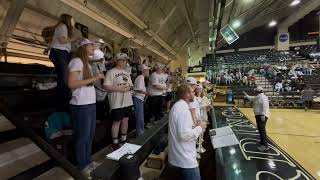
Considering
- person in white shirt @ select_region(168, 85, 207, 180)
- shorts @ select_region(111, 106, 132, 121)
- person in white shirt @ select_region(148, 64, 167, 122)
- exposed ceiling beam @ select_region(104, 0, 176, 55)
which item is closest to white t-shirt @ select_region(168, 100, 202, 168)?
person in white shirt @ select_region(168, 85, 207, 180)

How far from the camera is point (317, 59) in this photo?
17.1m

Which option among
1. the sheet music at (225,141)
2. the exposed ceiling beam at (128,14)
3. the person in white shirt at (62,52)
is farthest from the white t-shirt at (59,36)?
the exposed ceiling beam at (128,14)

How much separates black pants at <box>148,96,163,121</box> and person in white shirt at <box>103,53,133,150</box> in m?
1.35

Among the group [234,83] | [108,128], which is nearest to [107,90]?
[108,128]

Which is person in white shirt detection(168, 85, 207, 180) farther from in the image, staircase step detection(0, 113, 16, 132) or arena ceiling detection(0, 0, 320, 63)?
arena ceiling detection(0, 0, 320, 63)

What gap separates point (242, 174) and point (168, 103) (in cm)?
268

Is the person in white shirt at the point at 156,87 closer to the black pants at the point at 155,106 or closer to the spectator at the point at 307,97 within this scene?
the black pants at the point at 155,106

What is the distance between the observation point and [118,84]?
2.79m

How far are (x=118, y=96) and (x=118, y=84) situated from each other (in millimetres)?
149

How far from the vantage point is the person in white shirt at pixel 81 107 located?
6.62ft

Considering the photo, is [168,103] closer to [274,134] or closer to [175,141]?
[274,134]

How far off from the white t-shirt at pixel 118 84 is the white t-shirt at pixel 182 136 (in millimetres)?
823

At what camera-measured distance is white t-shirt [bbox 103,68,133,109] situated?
2734 millimetres

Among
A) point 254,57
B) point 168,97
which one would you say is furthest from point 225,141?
point 254,57
